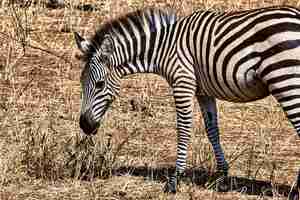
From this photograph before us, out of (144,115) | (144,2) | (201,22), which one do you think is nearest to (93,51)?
(201,22)

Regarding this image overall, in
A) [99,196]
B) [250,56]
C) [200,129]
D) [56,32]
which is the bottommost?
[99,196]

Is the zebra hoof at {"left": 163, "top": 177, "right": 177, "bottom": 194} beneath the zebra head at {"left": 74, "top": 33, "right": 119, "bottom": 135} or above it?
beneath

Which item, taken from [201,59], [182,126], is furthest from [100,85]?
[201,59]

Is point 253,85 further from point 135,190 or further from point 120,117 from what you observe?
point 120,117

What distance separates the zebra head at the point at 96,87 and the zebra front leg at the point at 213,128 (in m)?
0.95

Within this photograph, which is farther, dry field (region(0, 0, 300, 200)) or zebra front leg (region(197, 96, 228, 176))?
zebra front leg (region(197, 96, 228, 176))

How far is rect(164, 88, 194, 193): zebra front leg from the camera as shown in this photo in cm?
738

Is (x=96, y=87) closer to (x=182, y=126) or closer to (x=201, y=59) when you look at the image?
(x=182, y=126)

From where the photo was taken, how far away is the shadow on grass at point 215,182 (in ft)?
24.4

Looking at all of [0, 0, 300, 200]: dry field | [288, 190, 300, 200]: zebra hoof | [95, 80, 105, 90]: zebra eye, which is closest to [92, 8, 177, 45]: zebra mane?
[95, 80, 105, 90]: zebra eye

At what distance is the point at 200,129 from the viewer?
952 cm

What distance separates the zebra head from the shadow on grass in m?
0.60

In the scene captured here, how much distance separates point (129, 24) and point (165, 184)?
1.69 m

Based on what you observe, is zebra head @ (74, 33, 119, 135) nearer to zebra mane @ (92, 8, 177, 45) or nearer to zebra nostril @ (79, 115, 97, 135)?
zebra nostril @ (79, 115, 97, 135)
